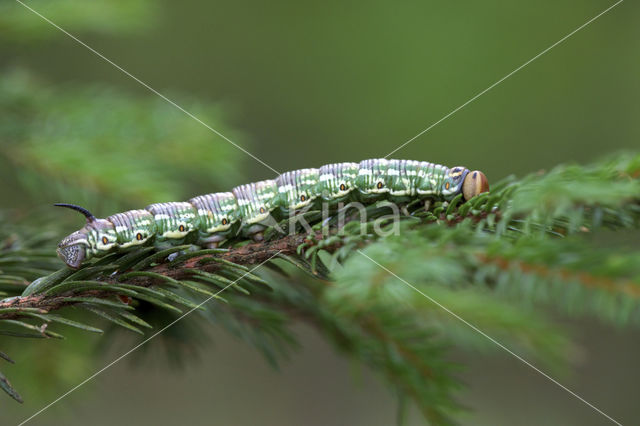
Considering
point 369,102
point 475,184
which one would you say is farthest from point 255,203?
point 369,102

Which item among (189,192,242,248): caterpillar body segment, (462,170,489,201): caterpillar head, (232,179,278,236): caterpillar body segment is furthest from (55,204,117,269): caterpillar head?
(462,170,489,201): caterpillar head

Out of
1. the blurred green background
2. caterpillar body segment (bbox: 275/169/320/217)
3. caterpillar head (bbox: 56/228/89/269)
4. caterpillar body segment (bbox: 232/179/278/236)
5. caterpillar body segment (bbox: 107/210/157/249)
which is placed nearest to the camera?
caterpillar head (bbox: 56/228/89/269)

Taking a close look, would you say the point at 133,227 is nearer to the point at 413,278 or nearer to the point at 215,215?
the point at 215,215

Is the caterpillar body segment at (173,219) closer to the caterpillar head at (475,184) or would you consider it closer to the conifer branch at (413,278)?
the conifer branch at (413,278)

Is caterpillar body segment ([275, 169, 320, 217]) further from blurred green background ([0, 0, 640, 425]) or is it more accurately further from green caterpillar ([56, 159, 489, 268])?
blurred green background ([0, 0, 640, 425])

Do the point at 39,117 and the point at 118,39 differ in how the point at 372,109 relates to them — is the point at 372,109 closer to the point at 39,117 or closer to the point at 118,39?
the point at 118,39

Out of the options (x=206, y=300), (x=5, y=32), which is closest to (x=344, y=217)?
(x=206, y=300)

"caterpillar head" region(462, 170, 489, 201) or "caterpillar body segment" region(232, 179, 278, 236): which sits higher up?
"caterpillar head" region(462, 170, 489, 201)
